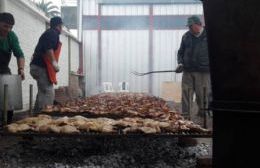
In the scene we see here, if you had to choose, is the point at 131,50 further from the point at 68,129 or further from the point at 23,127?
the point at 68,129


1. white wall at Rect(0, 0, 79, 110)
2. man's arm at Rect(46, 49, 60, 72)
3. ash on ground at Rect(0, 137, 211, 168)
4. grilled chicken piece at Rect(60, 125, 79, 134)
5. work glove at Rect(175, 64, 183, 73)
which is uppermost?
white wall at Rect(0, 0, 79, 110)

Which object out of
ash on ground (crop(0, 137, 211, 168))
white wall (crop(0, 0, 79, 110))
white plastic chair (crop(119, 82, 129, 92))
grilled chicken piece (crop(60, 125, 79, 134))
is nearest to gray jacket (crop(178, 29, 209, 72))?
ash on ground (crop(0, 137, 211, 168))

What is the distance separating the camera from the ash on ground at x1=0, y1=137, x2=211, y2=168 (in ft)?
13.8

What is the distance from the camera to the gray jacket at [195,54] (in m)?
8.59

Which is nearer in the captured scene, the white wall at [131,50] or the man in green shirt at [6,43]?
the man in green shirt at [6,43]

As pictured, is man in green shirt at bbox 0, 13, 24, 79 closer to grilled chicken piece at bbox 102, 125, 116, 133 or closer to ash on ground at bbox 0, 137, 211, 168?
ash on ground at bbox 0, 137, 211, 168

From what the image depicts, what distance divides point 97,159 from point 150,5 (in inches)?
721

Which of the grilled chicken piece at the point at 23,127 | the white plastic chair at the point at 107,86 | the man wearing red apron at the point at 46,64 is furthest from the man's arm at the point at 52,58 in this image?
the white plastic chair at the point at 107,86

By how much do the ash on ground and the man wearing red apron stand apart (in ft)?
7.06

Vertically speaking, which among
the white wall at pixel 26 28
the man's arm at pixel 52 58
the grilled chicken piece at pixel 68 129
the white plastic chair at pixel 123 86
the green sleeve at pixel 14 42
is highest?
the white wall at pixel 26 28

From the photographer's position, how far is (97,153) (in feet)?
15.4

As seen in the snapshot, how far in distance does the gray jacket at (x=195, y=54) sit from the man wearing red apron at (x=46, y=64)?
2755 millimetres

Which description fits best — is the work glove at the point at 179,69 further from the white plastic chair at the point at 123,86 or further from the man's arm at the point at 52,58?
the white plastic chair at the point at 123,86

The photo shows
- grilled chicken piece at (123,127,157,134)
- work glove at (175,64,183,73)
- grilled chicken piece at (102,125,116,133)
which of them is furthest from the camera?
work glove at (175,64,183,73)
